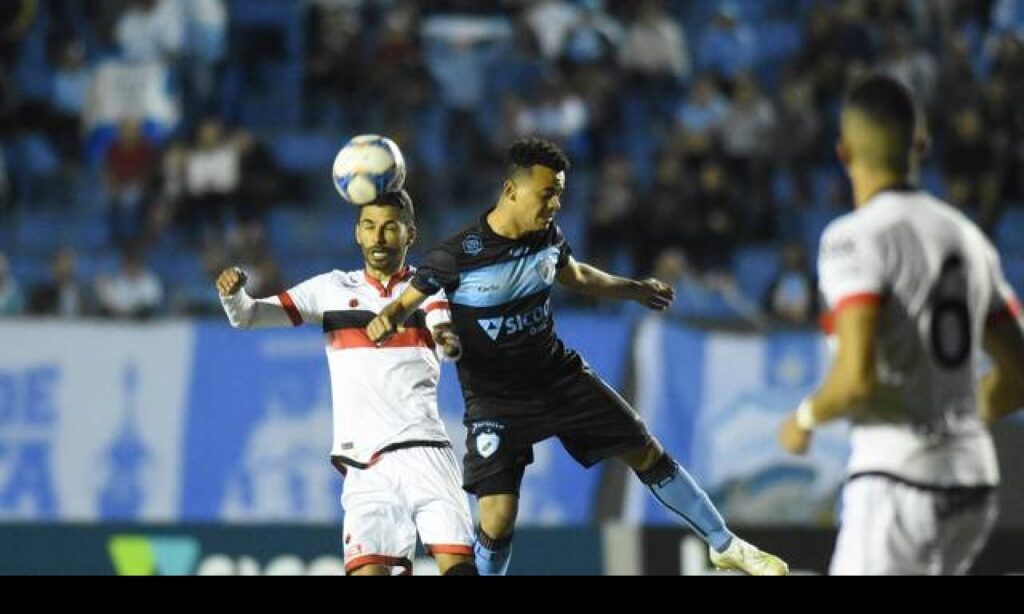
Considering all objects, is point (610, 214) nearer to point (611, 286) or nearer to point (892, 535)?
point (611, 286)

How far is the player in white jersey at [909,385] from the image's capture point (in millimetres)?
4824

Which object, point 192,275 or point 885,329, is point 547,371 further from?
point 192,275

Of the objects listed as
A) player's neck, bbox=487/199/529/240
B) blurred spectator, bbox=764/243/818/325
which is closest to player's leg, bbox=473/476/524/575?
player's neck, bbox=487/199/529/240

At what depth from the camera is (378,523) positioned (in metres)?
6.98

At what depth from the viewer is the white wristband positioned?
4.82 meters

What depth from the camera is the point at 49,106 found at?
15.5m

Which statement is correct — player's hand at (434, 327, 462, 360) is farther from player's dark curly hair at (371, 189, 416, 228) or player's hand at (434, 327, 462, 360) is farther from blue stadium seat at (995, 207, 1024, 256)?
blue stadium seat at (995, 207, 1024, 256)

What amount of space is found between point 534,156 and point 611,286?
745 millimetres

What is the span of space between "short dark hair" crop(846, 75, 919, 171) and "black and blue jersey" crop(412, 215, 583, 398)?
2244 millimetres

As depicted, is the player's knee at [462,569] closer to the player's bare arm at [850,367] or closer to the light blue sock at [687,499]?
the light blue sock at [687,499]

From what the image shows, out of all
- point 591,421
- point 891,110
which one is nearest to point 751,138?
point 591,421

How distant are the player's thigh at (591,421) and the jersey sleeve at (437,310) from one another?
24.8 inches

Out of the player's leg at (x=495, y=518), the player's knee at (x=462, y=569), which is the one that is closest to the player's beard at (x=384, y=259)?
the player's leg at (x=495, y=518)
